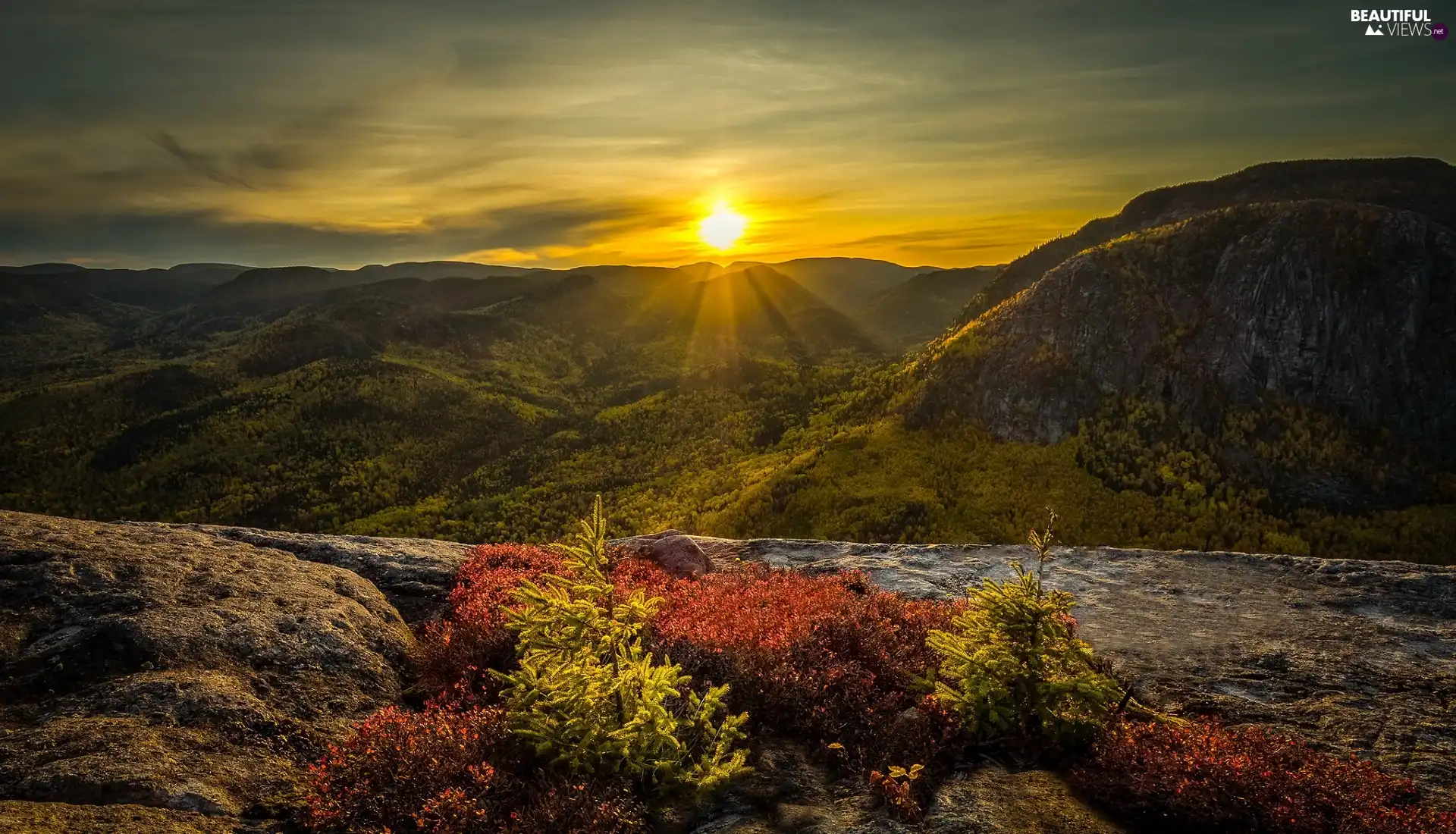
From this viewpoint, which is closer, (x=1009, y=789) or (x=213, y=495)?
(x=1009, y=789)

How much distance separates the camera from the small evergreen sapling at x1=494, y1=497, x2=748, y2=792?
564cm

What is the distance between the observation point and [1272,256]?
4759 cm

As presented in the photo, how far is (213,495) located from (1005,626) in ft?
333

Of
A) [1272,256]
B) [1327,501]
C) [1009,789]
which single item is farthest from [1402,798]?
[1272,256]

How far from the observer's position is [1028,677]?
688 centimetres

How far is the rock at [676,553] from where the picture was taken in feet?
43.7

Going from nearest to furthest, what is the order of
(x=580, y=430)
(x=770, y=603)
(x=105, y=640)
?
1. (x=105, y=640)
2. (x=770, y=603)
3. (x=580, y=430)

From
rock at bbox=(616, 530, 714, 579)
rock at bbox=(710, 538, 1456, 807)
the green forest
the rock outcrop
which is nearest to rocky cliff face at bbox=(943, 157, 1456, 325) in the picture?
the green forest

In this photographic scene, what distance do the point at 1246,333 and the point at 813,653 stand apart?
5520cm

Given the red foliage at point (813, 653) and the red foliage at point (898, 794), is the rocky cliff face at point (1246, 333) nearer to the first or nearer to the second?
the red foliage at point (813, 653)

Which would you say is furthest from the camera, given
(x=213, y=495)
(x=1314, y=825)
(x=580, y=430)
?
(x=580, y=430)

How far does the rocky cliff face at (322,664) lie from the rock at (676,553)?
414 cm

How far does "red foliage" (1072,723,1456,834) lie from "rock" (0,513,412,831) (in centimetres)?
850

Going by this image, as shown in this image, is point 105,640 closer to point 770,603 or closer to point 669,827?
point 669,827
